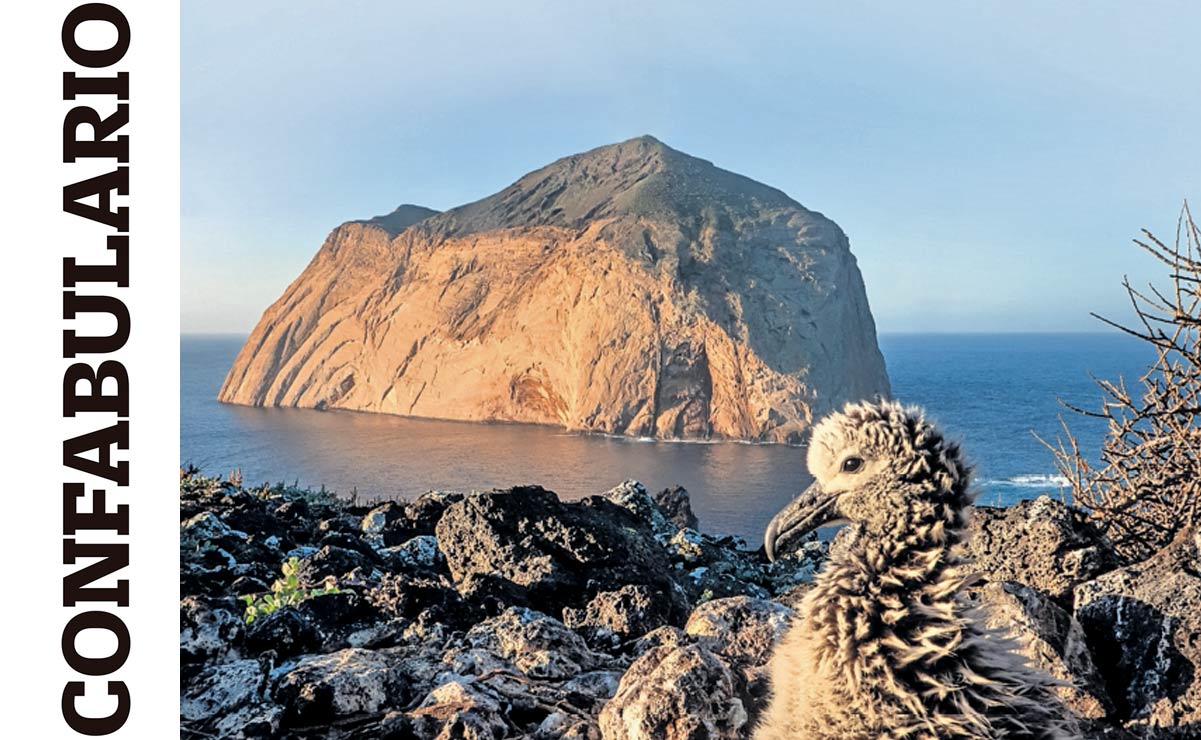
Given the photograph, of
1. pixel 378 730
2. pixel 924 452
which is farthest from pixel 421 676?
pixel 924 452

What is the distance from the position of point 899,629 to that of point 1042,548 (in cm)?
222

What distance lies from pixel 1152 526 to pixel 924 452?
4969mm

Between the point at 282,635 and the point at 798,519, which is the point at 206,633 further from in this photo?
the point at 798,519

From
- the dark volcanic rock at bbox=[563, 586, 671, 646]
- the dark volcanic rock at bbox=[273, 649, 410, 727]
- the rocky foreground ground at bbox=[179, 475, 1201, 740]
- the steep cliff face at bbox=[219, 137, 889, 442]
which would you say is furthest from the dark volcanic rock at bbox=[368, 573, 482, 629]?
the steep cliff face at bbox=[219, 137, 889, 442]

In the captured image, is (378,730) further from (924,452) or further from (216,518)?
(216,518)

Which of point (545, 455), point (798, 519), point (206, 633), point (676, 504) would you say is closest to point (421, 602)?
point (206, 633)

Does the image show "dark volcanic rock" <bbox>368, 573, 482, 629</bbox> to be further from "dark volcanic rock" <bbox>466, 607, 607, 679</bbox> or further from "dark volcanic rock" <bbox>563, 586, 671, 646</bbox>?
"dark volcanic rock" <bbox>563, 586, 671, 646</bbox>

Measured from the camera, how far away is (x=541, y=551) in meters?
5.69

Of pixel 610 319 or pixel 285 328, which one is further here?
pixel 285 328

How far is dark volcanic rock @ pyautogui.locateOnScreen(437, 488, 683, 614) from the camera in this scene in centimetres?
540

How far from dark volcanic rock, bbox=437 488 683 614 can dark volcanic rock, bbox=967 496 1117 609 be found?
1.85 m

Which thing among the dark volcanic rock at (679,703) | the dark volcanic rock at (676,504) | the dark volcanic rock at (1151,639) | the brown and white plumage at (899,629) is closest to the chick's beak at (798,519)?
the brown and white plumage at (899,629)

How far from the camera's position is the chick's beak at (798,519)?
302cm

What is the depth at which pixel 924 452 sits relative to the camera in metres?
2.74
